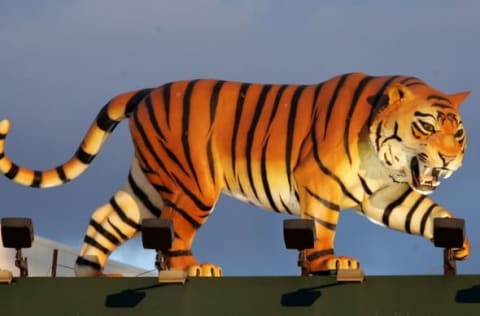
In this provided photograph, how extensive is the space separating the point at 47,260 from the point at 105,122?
20.1 feet

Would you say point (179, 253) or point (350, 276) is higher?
point (179, 253)

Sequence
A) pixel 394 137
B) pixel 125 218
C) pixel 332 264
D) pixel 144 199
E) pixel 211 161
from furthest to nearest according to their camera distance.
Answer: pixel 125 218 < pixel 144 199 < pixel 211 161 < pixel 394 137 < pixel 332 264

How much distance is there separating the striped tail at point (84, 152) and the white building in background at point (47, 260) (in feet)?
15.3

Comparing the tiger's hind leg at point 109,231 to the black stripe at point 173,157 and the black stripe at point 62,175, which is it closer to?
the black stripe at point 62,175

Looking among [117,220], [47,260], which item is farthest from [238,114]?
[47,260]

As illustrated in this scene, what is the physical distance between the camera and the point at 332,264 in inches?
990

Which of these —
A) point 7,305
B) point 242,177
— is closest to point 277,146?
point 242,177

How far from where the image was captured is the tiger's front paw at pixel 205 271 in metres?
25.4

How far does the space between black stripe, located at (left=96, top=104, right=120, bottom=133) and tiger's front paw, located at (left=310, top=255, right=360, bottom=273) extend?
12.7 feet

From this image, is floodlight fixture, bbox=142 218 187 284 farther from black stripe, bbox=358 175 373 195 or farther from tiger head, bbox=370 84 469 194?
tiger head, bbox=370 84 469 194

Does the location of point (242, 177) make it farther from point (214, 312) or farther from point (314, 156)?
point (214, 312)

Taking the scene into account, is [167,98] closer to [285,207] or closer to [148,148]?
[148,148]

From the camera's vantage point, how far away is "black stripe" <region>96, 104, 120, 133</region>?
2767 cm

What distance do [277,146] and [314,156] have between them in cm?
61
